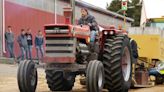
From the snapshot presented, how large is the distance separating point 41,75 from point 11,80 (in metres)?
2.29

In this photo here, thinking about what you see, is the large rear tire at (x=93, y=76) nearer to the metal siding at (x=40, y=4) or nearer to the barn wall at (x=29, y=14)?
the barn wall at (x=29, y=14)

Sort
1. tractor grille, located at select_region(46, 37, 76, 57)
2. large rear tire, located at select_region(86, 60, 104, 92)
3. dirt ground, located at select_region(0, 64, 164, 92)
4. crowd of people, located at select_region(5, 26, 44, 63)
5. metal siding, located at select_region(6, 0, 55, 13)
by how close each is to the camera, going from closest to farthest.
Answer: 1. large rear tire, located at select_region(86, 60, 104, 92)
2. tractor grille, located at select_region(46, 37, 76, 57)
3. dirt ground, located at select_region(0, 64, 164, 92)
4. crowd of people, located at select_region(5, 26, 44, 63)
5. metal siding, located at select_region(6, 0, 55, 13)

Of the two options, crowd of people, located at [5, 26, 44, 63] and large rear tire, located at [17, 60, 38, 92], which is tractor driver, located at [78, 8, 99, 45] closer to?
large rear tire, located at [17, 60, 38, 92]

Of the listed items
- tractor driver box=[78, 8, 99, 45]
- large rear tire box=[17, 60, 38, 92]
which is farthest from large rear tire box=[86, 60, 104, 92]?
large rear tire box=[17, 60, 38, 92]

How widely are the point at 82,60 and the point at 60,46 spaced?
28.5 inches

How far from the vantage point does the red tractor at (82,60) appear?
37.6 feet

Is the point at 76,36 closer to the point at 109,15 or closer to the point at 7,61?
the point at 7,61

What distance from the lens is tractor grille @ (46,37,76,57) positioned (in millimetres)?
11688

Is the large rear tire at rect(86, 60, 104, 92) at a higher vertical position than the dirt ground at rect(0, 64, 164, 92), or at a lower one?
higher

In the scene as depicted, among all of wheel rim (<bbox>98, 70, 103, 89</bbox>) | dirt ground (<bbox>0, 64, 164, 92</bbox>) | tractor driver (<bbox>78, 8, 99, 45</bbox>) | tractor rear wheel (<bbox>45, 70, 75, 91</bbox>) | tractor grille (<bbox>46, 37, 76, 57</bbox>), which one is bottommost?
dirt ground (<bbox>0, 64, 164, 92</bbox>)

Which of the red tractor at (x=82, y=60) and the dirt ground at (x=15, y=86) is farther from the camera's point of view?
the dirt ground at (x=15, y=86)

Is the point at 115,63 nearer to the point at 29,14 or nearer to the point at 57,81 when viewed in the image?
the point at 57,81

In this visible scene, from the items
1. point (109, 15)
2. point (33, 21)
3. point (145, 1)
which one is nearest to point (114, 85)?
point (145, 1)

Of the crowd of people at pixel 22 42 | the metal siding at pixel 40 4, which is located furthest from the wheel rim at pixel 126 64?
the metal siding at pixel 40 4
